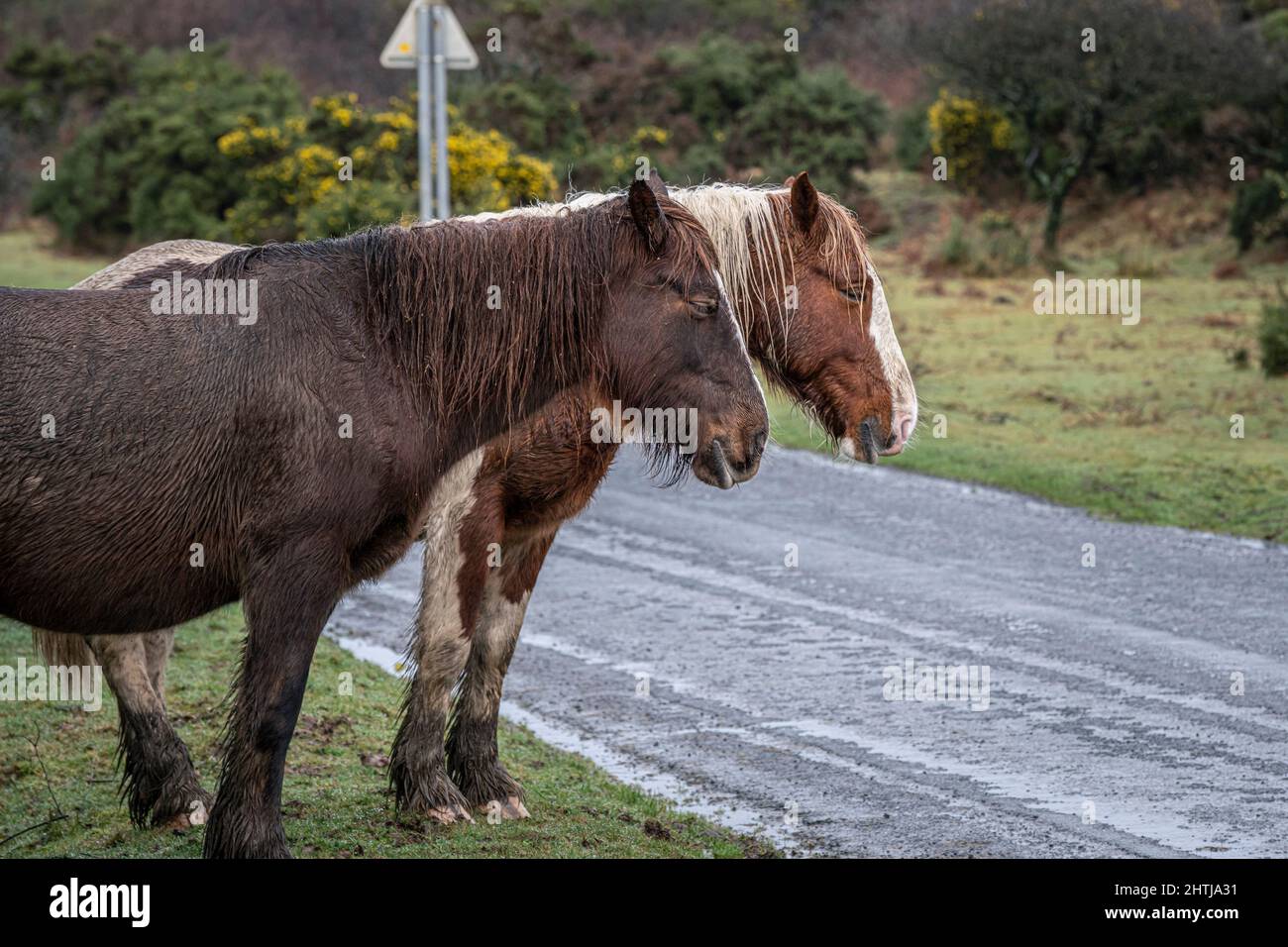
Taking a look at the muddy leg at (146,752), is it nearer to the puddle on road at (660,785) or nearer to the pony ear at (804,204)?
the puddle on road at (660,785)

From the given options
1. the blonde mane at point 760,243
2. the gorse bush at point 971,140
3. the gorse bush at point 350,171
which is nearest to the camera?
the blonde mane at point 760,243

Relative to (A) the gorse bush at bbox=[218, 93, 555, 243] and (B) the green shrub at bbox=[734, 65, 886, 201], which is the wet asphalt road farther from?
(B) the green shrub at bbox=[734, 65, 886, 201]

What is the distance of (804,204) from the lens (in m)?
5.77

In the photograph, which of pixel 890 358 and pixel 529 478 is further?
pixel 890 358

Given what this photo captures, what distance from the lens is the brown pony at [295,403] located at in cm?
436

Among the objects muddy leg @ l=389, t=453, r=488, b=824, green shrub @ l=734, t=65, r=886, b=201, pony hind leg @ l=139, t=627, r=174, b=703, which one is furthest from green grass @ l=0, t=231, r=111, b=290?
muddy leg @ l=389, t=453, r=488, b=824

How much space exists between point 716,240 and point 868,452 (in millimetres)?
980

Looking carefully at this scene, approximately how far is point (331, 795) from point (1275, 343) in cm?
1260

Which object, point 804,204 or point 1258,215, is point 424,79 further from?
point 1258,215

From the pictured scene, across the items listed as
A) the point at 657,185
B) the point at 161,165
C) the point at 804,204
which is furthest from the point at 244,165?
the point at 657,185

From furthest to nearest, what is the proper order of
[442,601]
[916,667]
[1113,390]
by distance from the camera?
[1113,390] < [916,667] < [442,601]

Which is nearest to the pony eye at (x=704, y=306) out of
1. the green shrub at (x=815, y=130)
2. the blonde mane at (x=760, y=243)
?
the blonde mane at (x=760, y=243)

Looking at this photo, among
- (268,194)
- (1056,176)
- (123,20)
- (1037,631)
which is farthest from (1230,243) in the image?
(123,20)

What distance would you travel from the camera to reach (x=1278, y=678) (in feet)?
24.0
